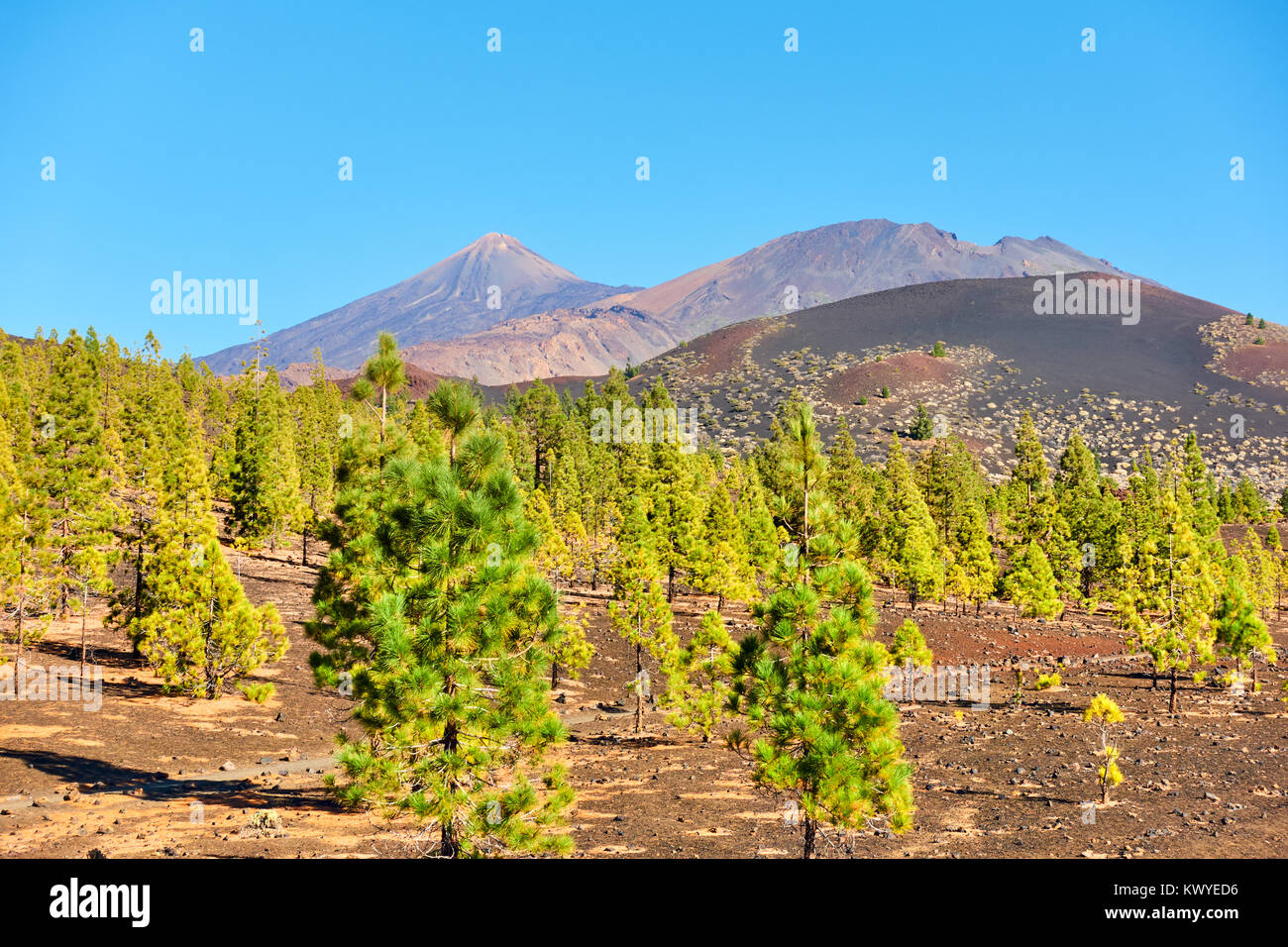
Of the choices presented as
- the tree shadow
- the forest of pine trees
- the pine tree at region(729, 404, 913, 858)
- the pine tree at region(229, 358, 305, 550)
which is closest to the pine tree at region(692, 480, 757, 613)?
the forest of pine trees

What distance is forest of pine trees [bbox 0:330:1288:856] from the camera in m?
11.7

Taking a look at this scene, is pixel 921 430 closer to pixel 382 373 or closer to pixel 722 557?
pixel 722 557

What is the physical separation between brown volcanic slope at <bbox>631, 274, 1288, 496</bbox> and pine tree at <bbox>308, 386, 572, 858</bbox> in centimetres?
12444

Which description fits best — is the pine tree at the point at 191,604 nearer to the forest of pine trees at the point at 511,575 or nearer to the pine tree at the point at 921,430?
the forest of pine trees at the point at 511,575

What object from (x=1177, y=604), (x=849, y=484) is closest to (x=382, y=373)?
(x=1177, y=604)

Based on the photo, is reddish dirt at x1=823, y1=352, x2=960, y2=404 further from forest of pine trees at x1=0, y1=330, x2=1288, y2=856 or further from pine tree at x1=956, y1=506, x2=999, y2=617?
pine tree at x1=956, y1=506, x2=999, y2=617

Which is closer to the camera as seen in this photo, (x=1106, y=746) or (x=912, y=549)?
(x=1106, y=746)

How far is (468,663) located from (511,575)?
131 cm

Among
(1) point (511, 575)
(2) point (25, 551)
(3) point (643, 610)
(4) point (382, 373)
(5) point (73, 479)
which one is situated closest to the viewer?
(1) point (511, 575)

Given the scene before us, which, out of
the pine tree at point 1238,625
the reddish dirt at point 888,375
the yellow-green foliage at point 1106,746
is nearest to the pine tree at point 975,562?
the pine tree at point 1238,625

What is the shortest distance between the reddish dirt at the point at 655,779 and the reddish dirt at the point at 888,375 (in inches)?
5032

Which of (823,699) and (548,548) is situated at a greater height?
(548,548)

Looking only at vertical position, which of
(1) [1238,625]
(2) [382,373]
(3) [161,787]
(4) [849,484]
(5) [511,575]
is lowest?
(3) [161,787]

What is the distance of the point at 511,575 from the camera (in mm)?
11891
